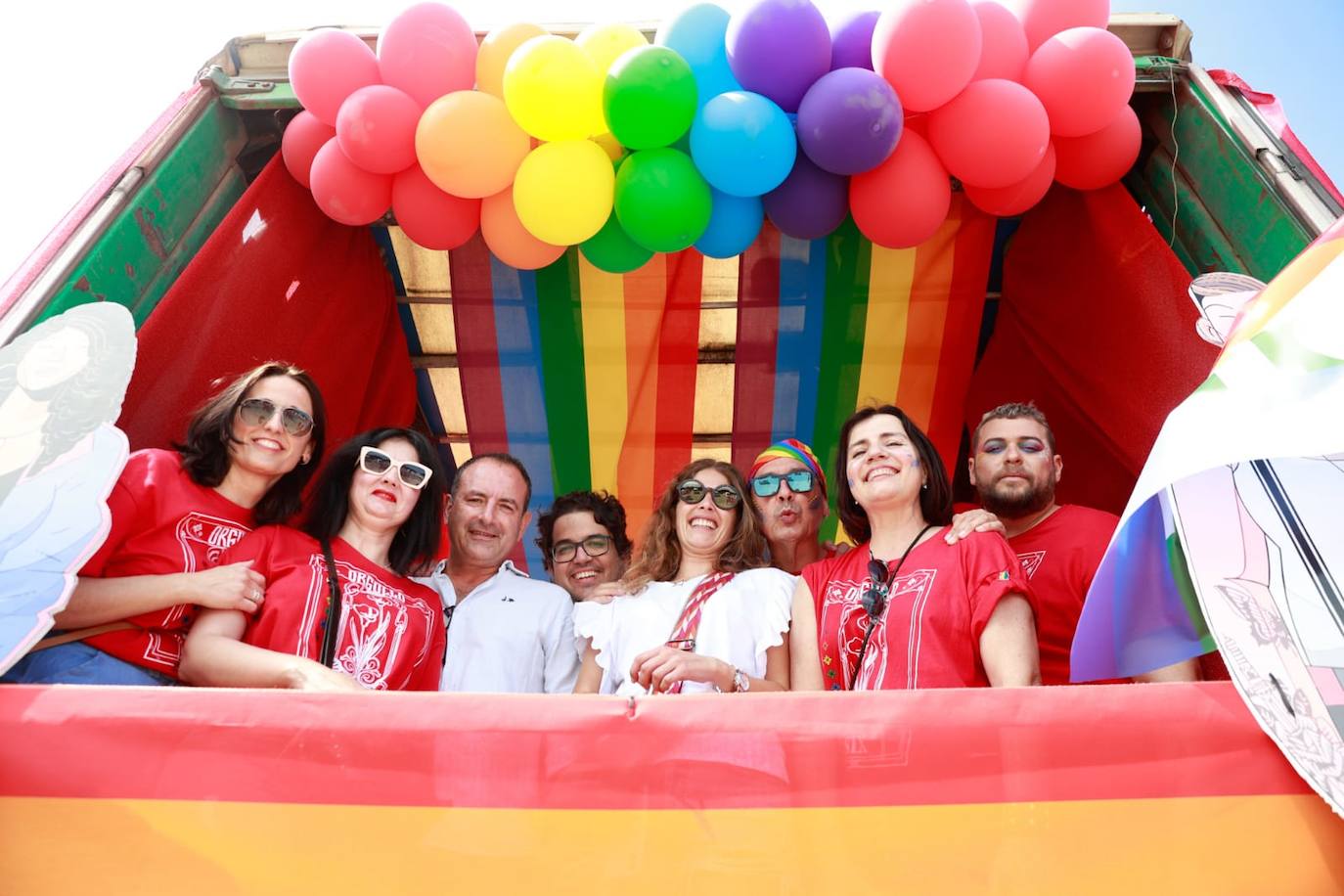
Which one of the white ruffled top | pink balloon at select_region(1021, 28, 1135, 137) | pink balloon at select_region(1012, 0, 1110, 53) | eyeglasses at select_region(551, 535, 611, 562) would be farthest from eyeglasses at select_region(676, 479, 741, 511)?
pink balloon at select_region(1012, 0, 1110, 53)

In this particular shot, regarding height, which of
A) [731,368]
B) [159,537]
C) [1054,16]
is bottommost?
[159,537]

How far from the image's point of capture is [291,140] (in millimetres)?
3148

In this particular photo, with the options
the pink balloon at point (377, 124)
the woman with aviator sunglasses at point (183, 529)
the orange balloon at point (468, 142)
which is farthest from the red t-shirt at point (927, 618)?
the pink balloon at point (377, 124)

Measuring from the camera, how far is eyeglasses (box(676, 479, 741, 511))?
2.71m

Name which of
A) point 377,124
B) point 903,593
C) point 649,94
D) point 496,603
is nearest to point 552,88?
point 649,94

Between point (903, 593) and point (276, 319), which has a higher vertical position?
point (276, 319)

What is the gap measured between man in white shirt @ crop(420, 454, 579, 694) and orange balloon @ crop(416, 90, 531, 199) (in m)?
0.82

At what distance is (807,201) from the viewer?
2.90 metres

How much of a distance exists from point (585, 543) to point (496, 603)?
23.4 inches

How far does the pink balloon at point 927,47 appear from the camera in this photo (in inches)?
101

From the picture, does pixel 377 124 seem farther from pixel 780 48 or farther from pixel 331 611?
pixel 331 611

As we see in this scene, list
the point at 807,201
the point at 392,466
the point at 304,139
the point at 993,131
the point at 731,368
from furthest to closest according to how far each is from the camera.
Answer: the point at 731,368 → the point at 304,139 → the point at 807,201 → the point at 993,131 → the point at 392,466

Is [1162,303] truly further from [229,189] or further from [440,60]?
[229,189]

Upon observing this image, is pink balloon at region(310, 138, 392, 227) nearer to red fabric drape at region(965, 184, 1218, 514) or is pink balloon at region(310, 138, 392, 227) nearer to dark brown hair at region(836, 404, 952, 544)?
dark brown hair at region(836, 404, 952, 544)
